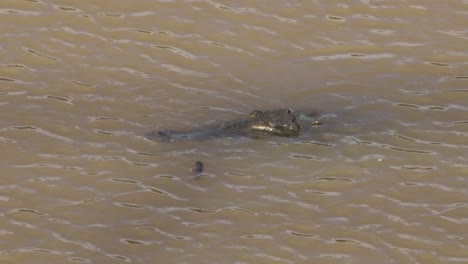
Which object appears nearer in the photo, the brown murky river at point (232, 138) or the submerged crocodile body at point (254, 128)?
the brown murky river at point (232, 138)

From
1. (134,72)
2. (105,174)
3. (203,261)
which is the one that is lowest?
(203,261)

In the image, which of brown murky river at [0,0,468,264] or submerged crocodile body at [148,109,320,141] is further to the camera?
submerged crocodile body at [148,109,320,141]

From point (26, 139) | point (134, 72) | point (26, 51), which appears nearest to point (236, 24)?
point (134, 72)

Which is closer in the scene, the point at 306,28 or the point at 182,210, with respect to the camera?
the point at 182,210

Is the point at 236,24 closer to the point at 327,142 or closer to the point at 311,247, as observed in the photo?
the point at 327,142
